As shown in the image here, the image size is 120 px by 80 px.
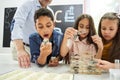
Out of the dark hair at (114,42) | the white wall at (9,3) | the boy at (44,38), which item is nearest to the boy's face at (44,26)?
the boy at (44,38)

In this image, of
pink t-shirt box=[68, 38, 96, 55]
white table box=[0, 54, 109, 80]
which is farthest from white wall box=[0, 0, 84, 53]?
pink t-shirt box=[68, 38, 96, 55]

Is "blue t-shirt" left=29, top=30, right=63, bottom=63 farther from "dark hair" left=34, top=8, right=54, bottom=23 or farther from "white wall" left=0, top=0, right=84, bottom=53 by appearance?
"white wall" left=0, top=0, right=84, bottom=53

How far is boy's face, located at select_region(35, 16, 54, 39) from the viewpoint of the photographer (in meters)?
0.83

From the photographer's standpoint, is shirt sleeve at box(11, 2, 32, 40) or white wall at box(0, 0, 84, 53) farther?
white wall at box(0, 0, 84, 53)

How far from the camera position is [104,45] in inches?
32.8

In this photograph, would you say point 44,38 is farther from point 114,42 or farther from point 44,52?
point 114,42

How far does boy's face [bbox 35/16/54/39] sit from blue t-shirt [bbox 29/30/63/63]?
0.08 feet

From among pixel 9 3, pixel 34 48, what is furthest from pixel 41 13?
pixel 9 3

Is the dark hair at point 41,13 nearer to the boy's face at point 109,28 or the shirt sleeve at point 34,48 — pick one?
the shirt sleeve at point 34,48

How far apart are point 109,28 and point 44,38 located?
0.29 m

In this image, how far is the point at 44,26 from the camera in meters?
0.83

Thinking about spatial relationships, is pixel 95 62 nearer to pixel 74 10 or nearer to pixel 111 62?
pixel 111 62

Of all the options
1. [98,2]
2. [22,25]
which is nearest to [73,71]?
[22,25]

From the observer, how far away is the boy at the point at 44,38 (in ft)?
2.73
